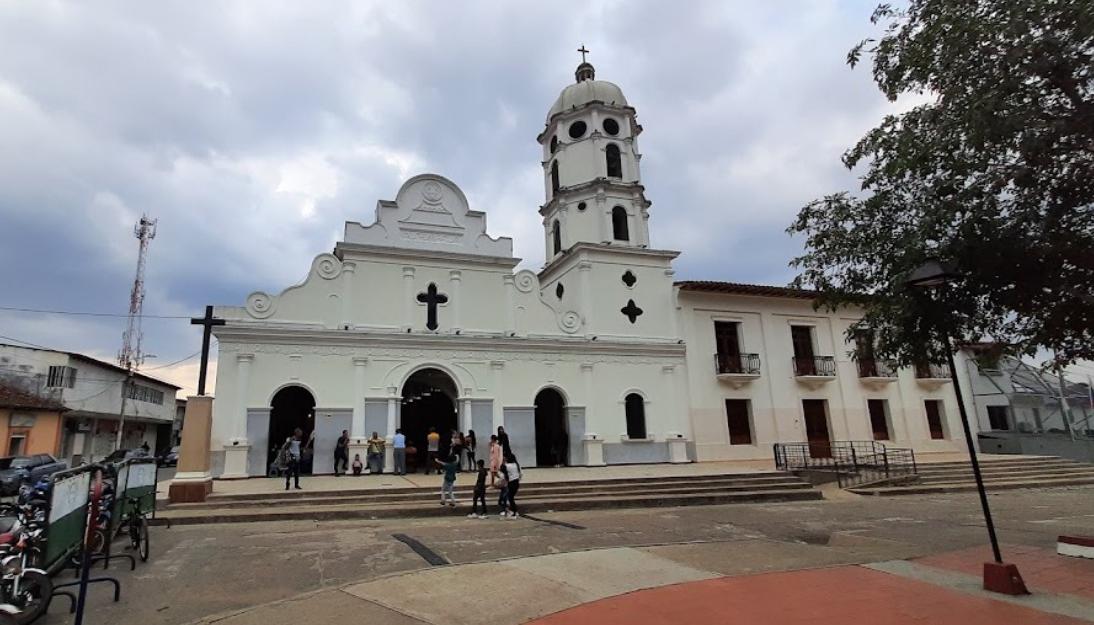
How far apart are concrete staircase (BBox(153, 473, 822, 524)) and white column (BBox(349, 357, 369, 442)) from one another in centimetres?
416

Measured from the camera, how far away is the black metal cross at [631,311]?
2256 centimetres

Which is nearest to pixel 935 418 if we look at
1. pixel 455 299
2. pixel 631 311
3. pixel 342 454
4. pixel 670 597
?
pixel 631 311

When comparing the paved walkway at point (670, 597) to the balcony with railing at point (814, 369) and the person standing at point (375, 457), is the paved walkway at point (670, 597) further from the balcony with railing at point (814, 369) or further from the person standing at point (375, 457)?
the balcony with railing at point (814, 369)

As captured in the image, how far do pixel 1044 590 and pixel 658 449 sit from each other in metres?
15.8

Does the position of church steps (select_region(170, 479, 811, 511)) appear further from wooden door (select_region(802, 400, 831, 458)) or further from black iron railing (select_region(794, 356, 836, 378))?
black iron railing (select_region(794, 356, 836, 378))

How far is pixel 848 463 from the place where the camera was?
63.9 ft

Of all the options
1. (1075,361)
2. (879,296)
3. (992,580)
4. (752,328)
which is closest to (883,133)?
(879,296)

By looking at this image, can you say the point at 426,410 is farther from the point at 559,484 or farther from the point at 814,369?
the point at 814,369

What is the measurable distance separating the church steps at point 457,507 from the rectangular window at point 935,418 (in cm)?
1518

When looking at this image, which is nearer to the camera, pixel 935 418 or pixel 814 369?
pixel 814 369

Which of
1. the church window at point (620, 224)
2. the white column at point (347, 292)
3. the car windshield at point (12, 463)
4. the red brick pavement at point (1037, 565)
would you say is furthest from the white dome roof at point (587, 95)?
the car windshield at point (12, 463)

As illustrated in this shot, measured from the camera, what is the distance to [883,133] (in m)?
7.79

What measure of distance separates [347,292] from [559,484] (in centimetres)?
941

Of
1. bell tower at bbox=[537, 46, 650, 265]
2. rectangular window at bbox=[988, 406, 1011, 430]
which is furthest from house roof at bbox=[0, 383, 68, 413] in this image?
rectangular window at bbox=[988, 406, 1011, 430]
